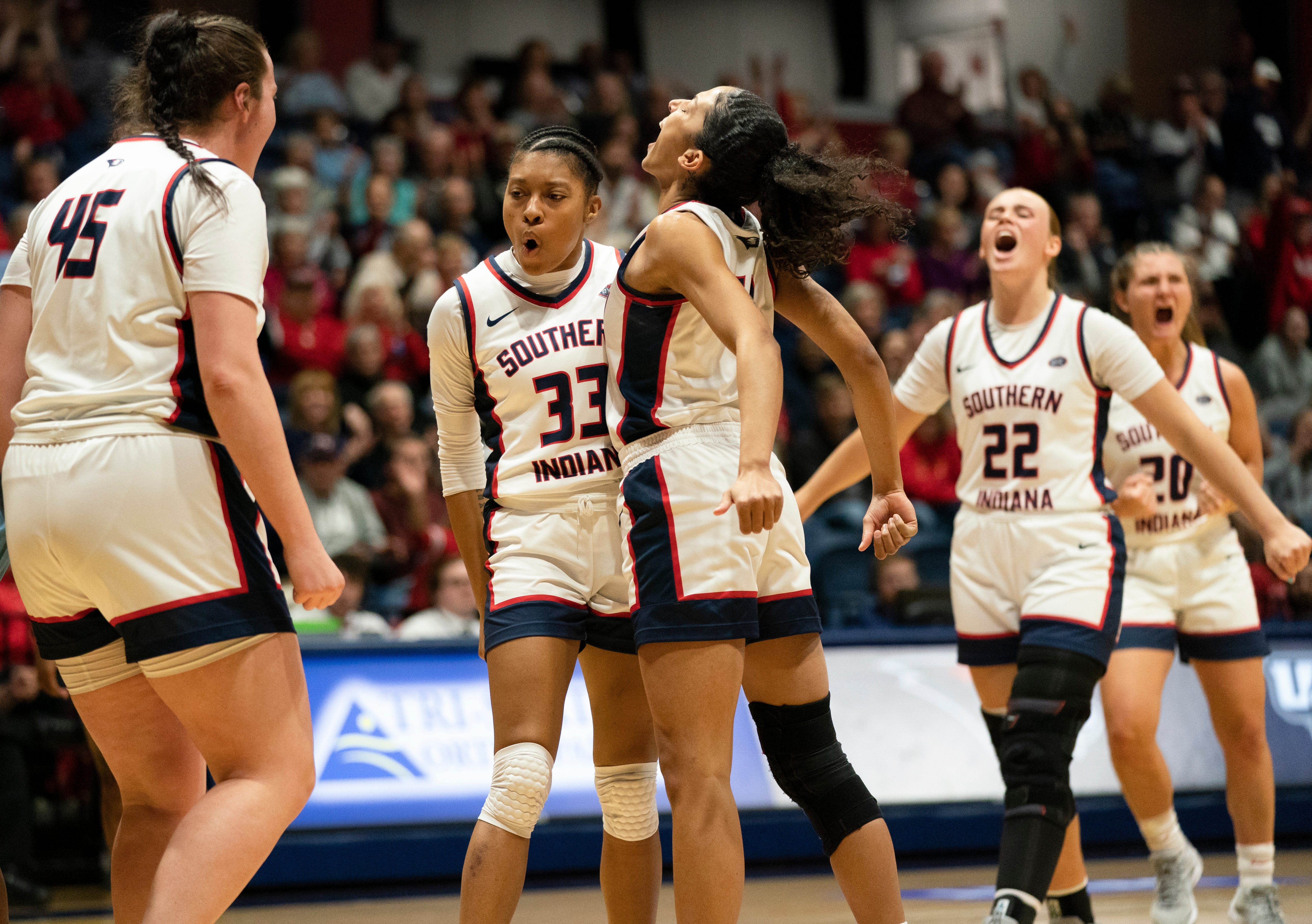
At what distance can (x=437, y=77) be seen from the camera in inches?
576

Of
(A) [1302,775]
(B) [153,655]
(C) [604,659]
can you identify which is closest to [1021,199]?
(C) [604,659]

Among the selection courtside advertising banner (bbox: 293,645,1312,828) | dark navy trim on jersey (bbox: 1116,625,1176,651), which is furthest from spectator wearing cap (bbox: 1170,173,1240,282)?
dark navy trim on jersey (bbox: 1116,625,1176,651)

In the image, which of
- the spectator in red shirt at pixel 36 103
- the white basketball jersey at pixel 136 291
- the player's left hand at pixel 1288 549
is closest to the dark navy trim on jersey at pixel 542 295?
the white basketball jersey at pixel 136 291

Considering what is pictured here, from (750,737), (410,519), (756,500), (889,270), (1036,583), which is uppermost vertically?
(889,270)

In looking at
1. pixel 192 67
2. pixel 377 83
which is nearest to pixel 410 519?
pixel 192 67

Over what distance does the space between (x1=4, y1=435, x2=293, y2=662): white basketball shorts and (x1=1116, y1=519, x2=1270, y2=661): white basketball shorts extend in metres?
3.25

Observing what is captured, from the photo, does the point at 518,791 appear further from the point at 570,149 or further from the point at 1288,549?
the point at 1288,549

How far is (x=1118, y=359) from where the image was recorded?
431cm

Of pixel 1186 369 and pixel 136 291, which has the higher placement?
pixel 136 291

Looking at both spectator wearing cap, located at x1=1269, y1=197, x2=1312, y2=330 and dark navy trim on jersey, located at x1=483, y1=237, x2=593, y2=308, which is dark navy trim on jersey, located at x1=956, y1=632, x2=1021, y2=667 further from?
spectator wearing cap, located at x1=1269, y1=197, x2=1312, y2=330

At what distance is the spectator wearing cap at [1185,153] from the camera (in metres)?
14.1

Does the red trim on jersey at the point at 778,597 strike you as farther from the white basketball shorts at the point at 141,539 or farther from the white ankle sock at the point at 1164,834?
the white ankle sock at the point at 1164,834

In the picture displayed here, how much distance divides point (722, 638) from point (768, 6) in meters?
15.0

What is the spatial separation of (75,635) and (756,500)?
4.52 ft
